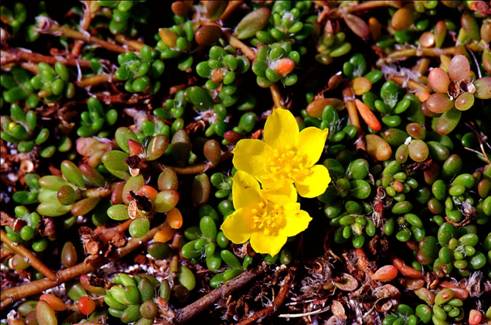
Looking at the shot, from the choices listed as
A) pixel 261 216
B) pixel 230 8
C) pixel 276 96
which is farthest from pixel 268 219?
pixel 230 8

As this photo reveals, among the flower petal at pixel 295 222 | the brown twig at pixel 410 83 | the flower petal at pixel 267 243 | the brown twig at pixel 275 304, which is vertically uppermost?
the brown twig at pixel 410 83

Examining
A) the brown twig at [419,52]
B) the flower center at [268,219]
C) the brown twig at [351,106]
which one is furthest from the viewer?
the brown twig at [419,52]

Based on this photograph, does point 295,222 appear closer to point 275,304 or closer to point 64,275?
point 275,304

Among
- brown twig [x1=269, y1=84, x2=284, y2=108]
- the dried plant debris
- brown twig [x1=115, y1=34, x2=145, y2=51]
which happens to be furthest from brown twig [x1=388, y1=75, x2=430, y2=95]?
brown twig [x1=115, y1=34, x2=145, y2=51]

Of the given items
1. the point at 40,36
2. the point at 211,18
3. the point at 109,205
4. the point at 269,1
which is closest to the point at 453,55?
the point at 269,1

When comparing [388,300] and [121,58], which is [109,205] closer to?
[121,58]

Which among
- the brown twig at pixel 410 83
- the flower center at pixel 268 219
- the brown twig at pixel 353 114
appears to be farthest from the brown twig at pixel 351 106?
the flower center at pixel 268 219

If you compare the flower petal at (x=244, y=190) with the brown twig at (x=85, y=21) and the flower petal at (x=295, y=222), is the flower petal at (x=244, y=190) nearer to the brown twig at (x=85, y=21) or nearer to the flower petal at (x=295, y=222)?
the flower petal at (x=295, y=222)

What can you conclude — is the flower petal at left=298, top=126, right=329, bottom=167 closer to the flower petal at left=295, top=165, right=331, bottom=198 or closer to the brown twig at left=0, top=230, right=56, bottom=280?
the flower petal at left=295, top=165, right=331, bottom=198
